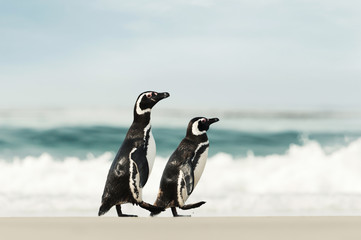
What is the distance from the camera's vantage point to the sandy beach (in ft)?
20.1

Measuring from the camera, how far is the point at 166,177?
7648 mm

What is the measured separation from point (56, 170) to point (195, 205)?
212 inches

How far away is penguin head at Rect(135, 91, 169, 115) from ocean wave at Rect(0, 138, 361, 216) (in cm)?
167

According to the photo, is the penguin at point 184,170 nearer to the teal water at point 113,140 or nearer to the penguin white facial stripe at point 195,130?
the penguin white facial stripe at point 195,130

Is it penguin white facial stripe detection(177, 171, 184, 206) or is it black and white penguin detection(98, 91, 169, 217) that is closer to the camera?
black and white penguin detection(98, 91, 169, 217)

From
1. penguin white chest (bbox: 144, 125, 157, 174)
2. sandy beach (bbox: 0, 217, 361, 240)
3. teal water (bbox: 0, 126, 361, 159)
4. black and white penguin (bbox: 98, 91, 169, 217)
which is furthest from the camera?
teal water (bbox: 0, 126, 361, 159)

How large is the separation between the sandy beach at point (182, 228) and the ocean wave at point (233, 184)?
2.33 metres

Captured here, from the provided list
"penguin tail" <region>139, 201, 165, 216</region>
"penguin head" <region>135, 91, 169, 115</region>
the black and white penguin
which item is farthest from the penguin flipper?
"penguin head" <region>135, 91, 169, 115</region>

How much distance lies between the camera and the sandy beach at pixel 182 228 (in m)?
6.12

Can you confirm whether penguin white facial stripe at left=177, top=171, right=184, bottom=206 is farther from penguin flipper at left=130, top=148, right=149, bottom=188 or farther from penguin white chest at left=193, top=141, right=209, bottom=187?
penguin flipper at left=130, top=148, right=149, bottom=188

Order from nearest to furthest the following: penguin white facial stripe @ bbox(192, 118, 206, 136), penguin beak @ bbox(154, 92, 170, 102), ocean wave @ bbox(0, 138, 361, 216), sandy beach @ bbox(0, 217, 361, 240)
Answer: sandy beach @ bbox(0, 217, 361, 240)
penguin beak @ bbox(154, 92, 170, 102)
penguin white facial stripe @ bbox(192, 118, 206, 136)
ocean wave @ bbox(0, 138, 361, 216)

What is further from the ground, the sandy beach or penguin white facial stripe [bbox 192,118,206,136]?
penguin white facial stripe [bbox 192,118,206,136]

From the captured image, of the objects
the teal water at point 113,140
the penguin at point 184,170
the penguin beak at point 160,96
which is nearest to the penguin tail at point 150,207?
the penguin at point 184,170

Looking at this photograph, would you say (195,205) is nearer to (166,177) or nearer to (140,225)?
(166,177)
